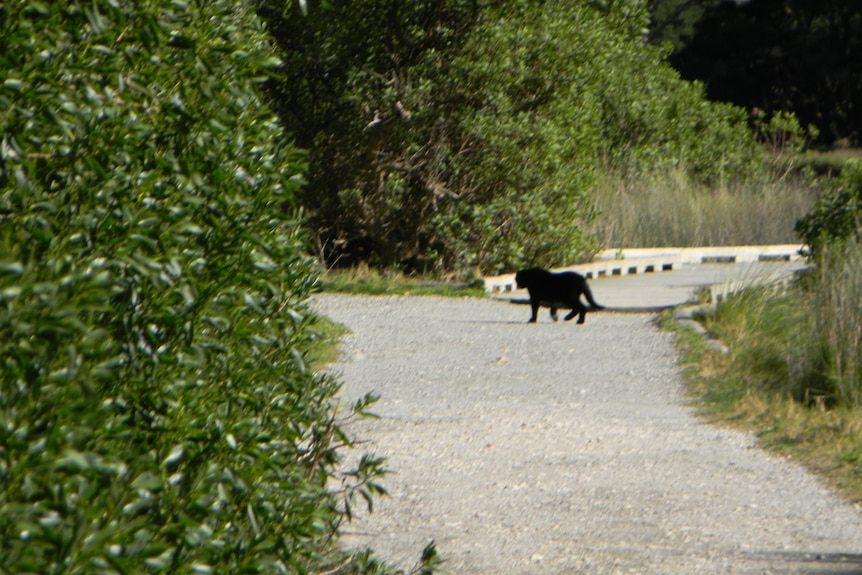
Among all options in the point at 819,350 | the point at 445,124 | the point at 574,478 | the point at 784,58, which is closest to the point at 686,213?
the point at 445,124

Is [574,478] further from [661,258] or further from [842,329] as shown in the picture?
[661,258]

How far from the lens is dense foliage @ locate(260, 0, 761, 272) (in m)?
16.6

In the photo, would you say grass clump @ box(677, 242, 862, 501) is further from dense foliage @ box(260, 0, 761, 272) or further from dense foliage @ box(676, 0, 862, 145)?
dense foliage @ box(676, 0, 862, 145)

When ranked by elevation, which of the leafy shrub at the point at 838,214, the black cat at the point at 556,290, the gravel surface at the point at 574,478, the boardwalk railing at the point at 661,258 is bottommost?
the gravel surface at the point at 574,478

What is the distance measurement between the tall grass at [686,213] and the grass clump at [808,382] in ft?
38.8

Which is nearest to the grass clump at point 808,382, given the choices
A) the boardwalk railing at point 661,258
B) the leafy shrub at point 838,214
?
the leafy shrub at point 838,214

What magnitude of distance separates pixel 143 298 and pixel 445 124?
14.2 m

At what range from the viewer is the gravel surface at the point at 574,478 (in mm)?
5203

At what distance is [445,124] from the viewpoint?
16828 mm

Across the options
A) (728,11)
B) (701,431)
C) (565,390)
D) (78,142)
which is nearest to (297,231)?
(78,142)

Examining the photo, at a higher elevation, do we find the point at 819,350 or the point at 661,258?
the point at 661,258

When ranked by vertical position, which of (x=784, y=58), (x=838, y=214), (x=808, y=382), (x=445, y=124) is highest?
(x=784, y=58)

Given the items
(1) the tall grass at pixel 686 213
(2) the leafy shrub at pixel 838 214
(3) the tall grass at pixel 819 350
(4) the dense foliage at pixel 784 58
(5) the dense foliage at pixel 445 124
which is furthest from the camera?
(4) the dense foliage at pixel 784 58

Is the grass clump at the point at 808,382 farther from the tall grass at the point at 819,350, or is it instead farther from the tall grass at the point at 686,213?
the tall grass at the point at 686,213
